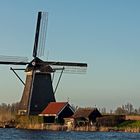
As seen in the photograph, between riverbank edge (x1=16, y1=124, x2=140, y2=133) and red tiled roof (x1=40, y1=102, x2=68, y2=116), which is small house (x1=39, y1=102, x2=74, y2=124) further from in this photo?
riverbank edge (x1=16, y1=124, x2=140, y2=133)

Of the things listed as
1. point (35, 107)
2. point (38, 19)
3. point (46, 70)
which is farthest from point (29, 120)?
point (38, 19)

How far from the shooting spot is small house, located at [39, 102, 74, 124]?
1911 inches

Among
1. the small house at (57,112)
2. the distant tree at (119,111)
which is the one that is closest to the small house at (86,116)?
the small house at (57,112)

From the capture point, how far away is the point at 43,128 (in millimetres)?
45875

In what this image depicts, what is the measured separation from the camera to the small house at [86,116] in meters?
48.1

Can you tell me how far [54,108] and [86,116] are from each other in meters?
2.83

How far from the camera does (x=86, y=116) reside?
1895 inches

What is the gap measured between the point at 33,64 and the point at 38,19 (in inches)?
160

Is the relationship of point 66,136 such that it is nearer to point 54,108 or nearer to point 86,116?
point 86,116

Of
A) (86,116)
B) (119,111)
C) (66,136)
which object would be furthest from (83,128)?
(119,111)

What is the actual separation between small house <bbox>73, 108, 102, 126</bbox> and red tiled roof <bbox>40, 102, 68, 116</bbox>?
137 centimetres

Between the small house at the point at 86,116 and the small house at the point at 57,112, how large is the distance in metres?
0.95

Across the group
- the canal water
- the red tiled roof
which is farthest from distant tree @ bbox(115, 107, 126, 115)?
the canal water

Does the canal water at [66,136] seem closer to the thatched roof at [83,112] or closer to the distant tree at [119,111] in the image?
the thatched roof at [83,112]
